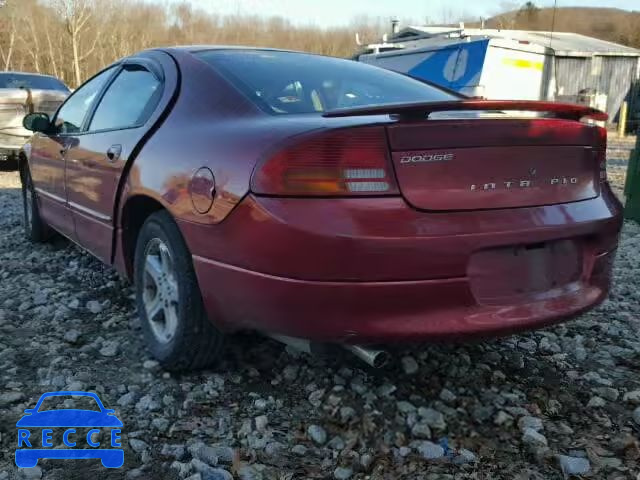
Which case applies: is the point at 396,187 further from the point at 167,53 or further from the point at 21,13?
the point at 21,13

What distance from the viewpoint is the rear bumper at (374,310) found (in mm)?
1993

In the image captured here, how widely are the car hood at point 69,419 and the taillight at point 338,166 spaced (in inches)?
45.5

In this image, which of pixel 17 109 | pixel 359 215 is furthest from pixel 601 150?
pixel 17 109

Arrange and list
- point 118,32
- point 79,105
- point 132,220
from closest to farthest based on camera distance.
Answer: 1. point 132,220
2. point 79,105
3. point 118,32

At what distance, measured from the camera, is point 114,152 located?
10.0 ft

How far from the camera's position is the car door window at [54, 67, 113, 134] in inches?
151

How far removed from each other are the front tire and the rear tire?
93.6 inches

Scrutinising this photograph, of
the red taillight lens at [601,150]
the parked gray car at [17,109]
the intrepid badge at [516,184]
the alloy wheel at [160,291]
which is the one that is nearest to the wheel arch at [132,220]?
the alloy wheel at [160,291]

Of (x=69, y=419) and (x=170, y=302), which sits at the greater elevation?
(x=170, y=302)

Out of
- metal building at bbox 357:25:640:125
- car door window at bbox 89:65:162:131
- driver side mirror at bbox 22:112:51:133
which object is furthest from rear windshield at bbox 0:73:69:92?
metal building at bbox 357:25:640:125

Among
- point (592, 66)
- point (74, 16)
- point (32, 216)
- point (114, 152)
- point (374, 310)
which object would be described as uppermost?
point (74, 16)

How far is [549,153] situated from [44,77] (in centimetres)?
1101

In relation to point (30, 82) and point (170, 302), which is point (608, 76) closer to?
point (30, 82)

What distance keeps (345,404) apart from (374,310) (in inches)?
25.4
